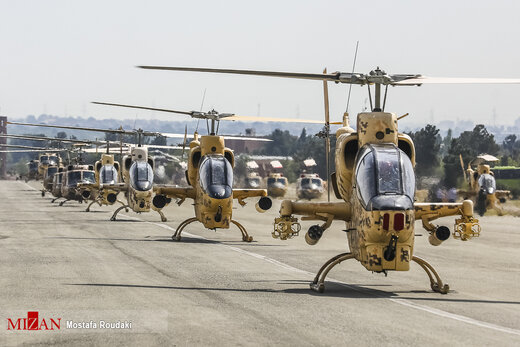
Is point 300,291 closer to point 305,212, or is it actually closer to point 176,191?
point 305,212

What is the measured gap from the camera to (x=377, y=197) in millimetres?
16031

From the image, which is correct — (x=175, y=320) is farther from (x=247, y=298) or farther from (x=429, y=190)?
(x=429, y=190)

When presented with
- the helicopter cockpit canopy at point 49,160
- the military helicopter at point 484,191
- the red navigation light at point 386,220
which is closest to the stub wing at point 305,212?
the red navigation light at point 386,220

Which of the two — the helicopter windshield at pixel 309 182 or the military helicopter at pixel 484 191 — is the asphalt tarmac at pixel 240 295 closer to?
the military helicopter at pixel 484 191

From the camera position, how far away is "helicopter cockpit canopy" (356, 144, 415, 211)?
52.2 ft

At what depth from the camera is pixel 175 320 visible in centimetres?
1343

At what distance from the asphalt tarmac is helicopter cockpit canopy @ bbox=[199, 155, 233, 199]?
1870mm

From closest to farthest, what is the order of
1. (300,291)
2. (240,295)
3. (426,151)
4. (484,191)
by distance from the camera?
(240,295)
(300,291)
(484,191)
(426,151)

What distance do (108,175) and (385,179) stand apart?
136 feet

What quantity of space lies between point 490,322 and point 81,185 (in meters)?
39.8

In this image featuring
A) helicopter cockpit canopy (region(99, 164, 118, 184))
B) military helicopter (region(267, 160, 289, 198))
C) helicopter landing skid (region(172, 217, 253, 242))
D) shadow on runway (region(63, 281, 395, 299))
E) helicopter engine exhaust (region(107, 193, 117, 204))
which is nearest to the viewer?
shadow on runway (region(63, 281, 395, 299))

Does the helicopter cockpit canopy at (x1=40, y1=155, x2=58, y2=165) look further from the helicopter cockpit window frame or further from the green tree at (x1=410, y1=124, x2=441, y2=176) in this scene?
the green tree at (x1=410, y1=124, x2=441, y2=176)

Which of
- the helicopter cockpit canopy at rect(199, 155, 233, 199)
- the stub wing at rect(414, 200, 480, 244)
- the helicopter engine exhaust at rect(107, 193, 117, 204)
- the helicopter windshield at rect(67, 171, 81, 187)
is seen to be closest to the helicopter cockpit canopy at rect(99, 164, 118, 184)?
the helicopter engine exhaust at rect(107, 193, 117, 204)

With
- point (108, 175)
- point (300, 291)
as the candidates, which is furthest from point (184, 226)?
point (108, 175)
